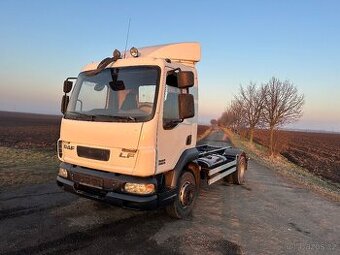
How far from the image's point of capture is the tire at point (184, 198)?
5.94 m

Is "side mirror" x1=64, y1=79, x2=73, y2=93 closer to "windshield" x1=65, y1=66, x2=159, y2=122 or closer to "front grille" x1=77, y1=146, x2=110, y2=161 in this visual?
"windshield" x1=65, y1=66, x2=159, y2=122

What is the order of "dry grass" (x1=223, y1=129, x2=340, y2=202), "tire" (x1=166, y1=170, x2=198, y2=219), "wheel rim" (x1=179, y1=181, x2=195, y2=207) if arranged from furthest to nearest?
"dry grass" (x1=223, y1=129, x2=340, y2=202) → "wheel rim" (x1=179, y1=181, x2=195, y2=207) → "tire" (x1=166, y1=170, x2=198, y2=219)

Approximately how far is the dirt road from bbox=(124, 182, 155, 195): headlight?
2.24 ft

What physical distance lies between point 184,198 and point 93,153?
188cm

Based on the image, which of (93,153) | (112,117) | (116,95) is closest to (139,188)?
(93,153)

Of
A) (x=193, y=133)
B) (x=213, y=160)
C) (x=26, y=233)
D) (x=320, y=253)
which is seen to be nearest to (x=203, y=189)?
(x=213, y=160)

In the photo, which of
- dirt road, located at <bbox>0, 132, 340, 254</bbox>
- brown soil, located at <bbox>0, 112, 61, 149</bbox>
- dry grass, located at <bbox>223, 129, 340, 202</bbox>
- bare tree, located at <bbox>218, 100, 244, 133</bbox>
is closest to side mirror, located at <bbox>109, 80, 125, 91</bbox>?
dirt road, located at <bbox>0, 132, 340, 254</bbox>

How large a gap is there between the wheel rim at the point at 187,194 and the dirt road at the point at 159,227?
334 mm

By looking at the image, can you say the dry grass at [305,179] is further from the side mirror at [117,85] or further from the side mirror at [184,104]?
Answer: the side mirror at [117,85]

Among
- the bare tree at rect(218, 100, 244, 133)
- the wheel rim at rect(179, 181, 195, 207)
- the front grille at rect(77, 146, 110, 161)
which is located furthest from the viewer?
the bare tree at rect(218, 100, 244, 133)

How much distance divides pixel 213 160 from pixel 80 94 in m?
3.67

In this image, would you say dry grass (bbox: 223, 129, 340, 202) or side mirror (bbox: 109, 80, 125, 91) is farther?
dry grass (bbox: 223, 129, 340, 202)

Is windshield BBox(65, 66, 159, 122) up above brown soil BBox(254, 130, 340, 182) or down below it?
above

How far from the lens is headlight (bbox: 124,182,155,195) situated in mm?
5109
